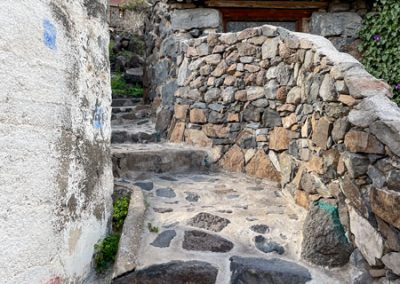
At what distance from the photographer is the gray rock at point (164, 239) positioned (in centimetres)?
233

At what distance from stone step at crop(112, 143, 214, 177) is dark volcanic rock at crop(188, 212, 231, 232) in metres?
1.21

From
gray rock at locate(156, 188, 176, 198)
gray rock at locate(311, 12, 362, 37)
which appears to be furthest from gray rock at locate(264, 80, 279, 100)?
gray rock at locate(311, 12, 362, 37)

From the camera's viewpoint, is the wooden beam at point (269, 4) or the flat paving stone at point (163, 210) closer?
the flat paving stone at point (163, 210)

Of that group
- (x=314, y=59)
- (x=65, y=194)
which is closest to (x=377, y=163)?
(x=314, y=59)

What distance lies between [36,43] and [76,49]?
39 cm

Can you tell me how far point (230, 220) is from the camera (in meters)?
2.64

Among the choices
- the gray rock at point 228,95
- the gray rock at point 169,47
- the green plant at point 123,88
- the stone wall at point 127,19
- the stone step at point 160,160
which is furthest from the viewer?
the stone wall at point 127,19

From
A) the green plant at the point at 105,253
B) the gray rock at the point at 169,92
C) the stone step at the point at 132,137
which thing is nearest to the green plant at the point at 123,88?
the gray rock at the point at 169,92

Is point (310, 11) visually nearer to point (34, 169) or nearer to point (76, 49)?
point (76, 49)

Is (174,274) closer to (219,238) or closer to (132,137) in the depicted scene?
(219,238)

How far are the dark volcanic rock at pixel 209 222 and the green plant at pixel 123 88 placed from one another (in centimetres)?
498

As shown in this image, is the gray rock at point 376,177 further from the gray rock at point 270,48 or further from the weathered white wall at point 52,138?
the gray rock at point 270,48

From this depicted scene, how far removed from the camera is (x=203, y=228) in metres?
2.54

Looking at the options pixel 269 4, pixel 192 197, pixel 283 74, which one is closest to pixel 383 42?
pixel 269 4
